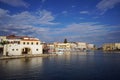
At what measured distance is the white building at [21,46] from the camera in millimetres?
68688

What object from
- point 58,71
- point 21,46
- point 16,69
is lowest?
point 58,71

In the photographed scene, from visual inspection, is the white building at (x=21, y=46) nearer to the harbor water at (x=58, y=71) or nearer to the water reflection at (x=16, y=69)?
the harbor water at (x=58, y=71)

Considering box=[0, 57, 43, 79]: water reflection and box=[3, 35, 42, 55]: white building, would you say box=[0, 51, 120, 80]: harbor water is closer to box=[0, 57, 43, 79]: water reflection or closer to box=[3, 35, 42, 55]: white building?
box=[0, 57, 43, 79]: water reflection

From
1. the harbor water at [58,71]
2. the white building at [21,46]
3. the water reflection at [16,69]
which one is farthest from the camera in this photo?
the white building at [21,46]

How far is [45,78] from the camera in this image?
2650 cm

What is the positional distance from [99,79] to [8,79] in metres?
14.1

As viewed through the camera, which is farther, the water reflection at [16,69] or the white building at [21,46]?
the white building at [21,46]

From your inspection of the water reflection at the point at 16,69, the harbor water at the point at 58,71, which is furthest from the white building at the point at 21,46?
the water reflection at the point at 16,69

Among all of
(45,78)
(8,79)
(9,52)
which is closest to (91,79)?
(45,78)

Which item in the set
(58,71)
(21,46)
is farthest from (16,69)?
(21,46)

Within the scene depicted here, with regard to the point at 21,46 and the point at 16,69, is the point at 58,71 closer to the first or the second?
the point at 16,69

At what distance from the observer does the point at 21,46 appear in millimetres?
72750

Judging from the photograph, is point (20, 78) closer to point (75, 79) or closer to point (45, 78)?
point (45, 78)

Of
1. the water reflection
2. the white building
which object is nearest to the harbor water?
the water reflection
